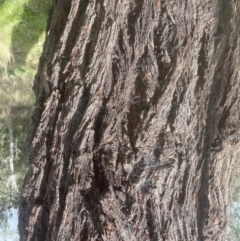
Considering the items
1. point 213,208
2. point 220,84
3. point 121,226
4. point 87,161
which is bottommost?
point 121,226

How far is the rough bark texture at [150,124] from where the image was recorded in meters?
1.87

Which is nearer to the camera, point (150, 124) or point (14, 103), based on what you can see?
point (150, 124)

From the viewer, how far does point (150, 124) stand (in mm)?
1882

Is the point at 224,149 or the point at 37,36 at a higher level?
the point at 37,36

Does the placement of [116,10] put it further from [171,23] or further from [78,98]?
[78,98]

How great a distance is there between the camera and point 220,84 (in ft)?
6.48

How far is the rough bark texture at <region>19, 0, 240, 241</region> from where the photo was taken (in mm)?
1865

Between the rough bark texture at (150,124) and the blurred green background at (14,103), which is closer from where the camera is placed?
the rough bark texture at (150,124)

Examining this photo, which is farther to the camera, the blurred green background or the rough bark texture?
the blurred green background

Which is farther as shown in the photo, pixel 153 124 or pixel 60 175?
pixel 60 175

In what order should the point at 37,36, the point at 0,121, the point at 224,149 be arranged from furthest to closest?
the point at 0,121 < the point at 37,36 < the point at 224,149

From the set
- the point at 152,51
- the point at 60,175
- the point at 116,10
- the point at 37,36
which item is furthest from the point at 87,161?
the point at 37,36

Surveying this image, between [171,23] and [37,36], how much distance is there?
209 centimetres

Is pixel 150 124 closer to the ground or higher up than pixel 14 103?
closer to the ground
